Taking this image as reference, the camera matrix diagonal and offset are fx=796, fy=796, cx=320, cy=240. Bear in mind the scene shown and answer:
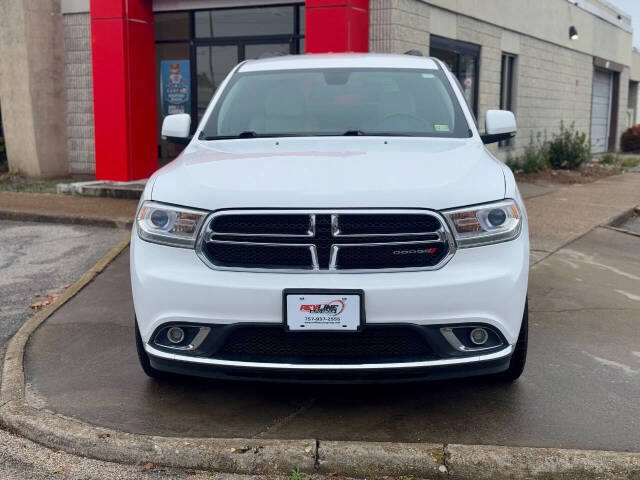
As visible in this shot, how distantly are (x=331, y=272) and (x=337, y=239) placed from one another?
146mm

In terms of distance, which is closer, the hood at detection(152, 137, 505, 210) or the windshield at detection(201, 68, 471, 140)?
the hood at detection(152, 137, 505, 210)

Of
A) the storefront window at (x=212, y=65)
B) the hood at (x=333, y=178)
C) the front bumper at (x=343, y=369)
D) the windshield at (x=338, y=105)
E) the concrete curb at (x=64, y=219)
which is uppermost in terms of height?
the storefront window at (x=212, y=65)

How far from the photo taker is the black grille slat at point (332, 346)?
3471mm

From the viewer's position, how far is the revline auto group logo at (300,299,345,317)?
3.38 m

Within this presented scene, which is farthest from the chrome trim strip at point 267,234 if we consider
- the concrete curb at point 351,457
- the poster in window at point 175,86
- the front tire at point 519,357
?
the poster in window at point 175,86

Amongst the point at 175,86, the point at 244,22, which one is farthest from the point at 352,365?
the point at 175,86

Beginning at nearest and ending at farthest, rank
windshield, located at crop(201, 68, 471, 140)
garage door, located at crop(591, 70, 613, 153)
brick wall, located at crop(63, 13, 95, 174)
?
windshield, located at crop(201, 68, 471, 140)
brick wall, located at crop(63, 13, 95, 174)
garage door, located at crop(591, 70, 613, 153)

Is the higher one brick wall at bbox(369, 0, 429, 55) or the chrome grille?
brick wall at bbox(369, 0, 429, 55)

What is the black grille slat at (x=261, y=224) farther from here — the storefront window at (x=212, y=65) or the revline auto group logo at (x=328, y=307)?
the storefront window at (x=212, y=65)

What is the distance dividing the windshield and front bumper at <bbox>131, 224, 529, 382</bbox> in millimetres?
1374

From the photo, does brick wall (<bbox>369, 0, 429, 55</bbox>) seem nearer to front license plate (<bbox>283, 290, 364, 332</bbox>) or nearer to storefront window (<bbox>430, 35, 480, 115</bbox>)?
storefront window (<bbox>430, 35, 480, 115</bbox>)

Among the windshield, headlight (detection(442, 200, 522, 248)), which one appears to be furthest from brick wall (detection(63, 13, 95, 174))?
headlight (detection(442, 200, 522, 248))

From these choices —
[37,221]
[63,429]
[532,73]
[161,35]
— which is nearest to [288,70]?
[63,429]

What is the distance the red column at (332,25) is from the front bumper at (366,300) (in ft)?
23.8
